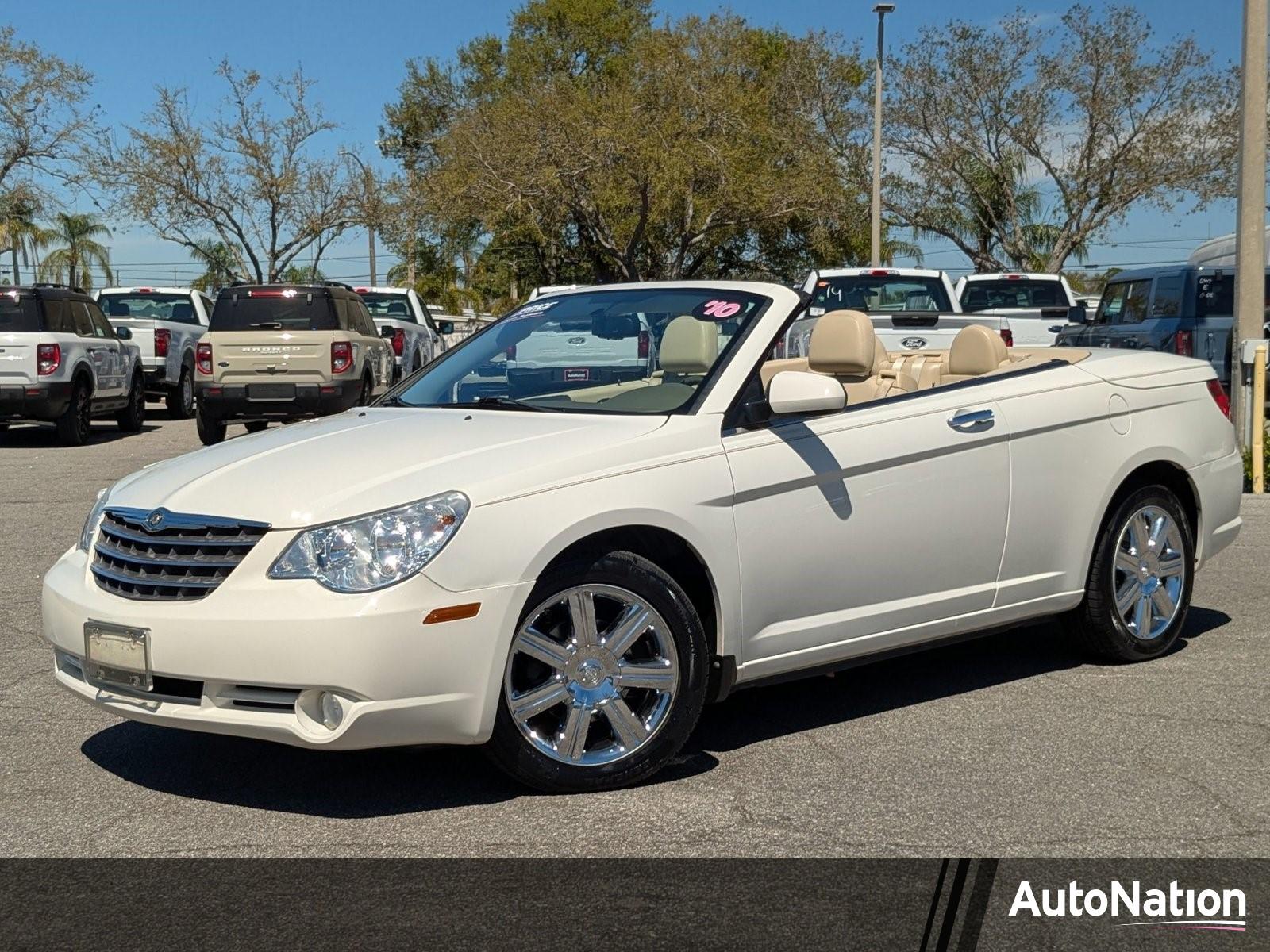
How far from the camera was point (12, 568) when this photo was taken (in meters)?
9.46

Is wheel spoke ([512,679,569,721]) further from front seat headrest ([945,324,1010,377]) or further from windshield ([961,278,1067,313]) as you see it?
windshield ([961,278,1067,313])

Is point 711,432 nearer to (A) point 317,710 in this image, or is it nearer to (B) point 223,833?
(A) point 317,710

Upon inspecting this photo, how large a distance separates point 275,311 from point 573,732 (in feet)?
49.6

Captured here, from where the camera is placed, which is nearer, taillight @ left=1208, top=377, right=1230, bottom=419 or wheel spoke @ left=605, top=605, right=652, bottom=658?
wheel spoke @ left=605, top=605, right=652, bottom=658

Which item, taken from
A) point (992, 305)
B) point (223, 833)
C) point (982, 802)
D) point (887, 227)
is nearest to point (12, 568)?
point (223, 833)

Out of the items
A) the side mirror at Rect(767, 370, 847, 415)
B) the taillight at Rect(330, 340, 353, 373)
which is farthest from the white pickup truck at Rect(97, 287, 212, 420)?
the side mirror at Rect(767, 370, 847, 415)

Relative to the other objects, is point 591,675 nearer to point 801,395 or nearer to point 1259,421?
point 801,395

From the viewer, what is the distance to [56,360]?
19.0m

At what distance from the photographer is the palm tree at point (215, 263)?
44656 mm

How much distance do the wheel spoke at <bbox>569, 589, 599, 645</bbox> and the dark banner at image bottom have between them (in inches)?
31.0

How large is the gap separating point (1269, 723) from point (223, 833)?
3585 millimetres

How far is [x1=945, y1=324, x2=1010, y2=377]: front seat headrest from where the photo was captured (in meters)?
6.80

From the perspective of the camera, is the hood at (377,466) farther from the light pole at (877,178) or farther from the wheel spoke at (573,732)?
the light pole at (877,178)

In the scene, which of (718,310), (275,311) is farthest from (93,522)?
(275,311)
